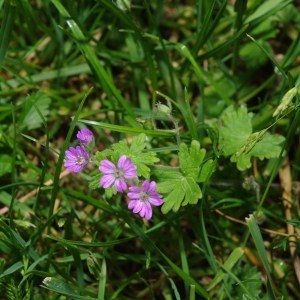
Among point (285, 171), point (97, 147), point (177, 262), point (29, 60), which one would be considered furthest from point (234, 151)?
point (29, 60)

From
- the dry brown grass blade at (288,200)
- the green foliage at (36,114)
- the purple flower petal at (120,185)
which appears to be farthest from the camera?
the green foliage at (36,114)

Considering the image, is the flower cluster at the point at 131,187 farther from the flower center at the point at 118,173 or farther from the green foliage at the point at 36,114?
the green foliage at the point at 36,114

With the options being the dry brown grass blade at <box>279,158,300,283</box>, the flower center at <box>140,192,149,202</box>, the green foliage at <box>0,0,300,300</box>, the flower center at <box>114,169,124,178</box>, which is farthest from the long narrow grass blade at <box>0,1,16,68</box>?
the dry brown grass blade at <box>279,158,300,283</box>

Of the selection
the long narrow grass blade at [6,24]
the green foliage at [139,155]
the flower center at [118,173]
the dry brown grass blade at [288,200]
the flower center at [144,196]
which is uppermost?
the long narrow grass blade at [6,24]

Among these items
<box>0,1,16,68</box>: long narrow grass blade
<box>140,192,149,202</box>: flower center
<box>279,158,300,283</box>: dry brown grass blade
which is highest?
<box>0,1,16,68</box>: long narrow grass blade

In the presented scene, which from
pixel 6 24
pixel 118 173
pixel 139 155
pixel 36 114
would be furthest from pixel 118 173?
pixel 36 114

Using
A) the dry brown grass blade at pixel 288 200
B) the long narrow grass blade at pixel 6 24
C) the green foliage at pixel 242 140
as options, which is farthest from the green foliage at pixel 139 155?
the dry brown grass blade at pixel 288 200

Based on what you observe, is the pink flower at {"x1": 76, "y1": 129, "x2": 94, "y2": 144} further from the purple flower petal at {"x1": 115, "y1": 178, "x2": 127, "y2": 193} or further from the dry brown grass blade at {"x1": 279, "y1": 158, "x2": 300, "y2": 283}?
the dry brown grass blade at {"x1": 279, "y1": 158, "x2": 300, "y2": 283}
